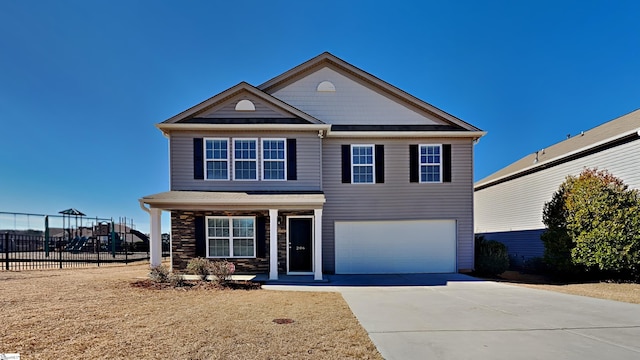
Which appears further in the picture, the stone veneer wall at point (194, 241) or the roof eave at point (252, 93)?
the roof eave at point (252, 93)

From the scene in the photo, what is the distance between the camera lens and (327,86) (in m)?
14.8

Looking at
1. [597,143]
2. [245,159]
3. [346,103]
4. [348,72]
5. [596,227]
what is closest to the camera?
[596,227]

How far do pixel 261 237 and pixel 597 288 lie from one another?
10510 mm

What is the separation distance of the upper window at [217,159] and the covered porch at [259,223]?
0.80 meters

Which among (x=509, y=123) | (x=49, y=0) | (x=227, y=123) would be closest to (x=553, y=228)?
(x=227, y=123)

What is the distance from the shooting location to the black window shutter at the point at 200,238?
42.8 feet

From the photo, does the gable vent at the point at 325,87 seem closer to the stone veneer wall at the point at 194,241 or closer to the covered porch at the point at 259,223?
the covered porch at the point at 259,223

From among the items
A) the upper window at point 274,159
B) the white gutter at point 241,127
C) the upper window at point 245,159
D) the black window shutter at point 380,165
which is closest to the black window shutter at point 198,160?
the white gutter at point 241,127

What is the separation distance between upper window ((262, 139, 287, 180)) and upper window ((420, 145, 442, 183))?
5348 mm

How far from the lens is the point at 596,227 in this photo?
11.5m

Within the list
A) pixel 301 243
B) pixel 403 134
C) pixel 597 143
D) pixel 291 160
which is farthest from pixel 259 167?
pixel 597 143

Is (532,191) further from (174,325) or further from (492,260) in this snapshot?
(174,325)

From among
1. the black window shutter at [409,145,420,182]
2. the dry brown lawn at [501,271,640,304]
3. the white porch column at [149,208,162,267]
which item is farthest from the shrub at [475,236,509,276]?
the white porch column at [149,208,162,267]

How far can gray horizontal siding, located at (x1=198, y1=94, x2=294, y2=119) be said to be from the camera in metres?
13.4
